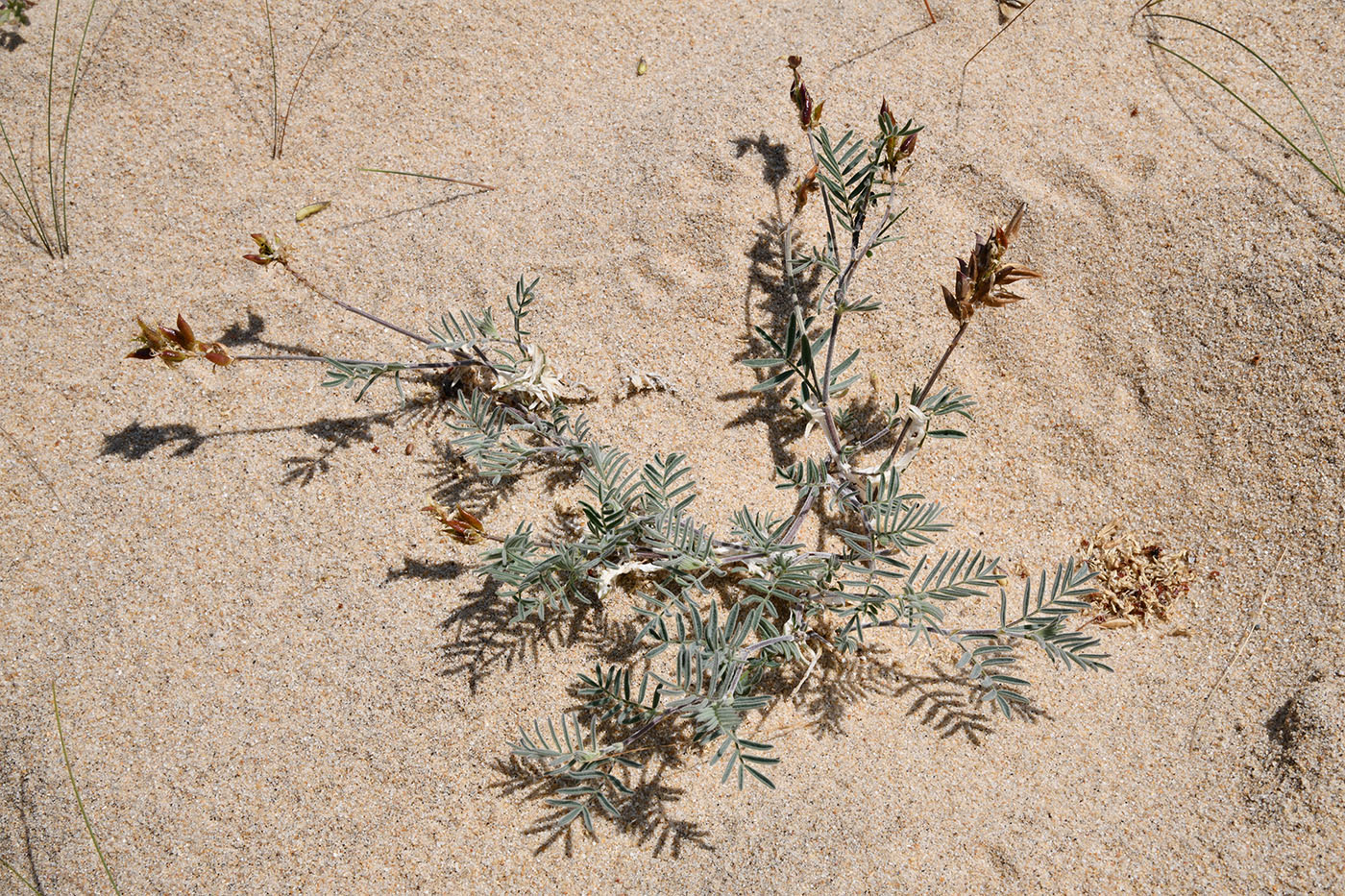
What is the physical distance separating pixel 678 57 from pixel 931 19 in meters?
0.78

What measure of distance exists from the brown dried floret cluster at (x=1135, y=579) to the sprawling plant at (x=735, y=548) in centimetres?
7

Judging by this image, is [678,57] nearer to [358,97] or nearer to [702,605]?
[358,97]

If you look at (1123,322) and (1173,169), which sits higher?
(1173,169)

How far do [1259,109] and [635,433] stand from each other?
199 cm

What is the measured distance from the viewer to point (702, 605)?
2.09m

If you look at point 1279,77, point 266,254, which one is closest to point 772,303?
point 266,254

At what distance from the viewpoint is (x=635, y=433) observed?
223cm

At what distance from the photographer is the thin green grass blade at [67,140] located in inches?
93.4

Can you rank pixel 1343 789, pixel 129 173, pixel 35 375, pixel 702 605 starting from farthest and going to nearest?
pixel 129 173
pixel 35 375
pixel 702 605
pixel 1343 789

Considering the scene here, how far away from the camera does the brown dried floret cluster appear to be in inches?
81.5

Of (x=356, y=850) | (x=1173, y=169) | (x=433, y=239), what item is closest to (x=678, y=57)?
(x=433, y=239)

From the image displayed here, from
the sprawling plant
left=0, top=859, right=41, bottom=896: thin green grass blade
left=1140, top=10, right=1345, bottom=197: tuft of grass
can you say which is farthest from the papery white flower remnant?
left=1140, top=10, right=1345, bottom=197: tuft of grass

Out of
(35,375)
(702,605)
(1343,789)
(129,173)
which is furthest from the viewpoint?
(129,173)

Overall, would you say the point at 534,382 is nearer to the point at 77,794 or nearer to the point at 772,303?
the point at 772,303
